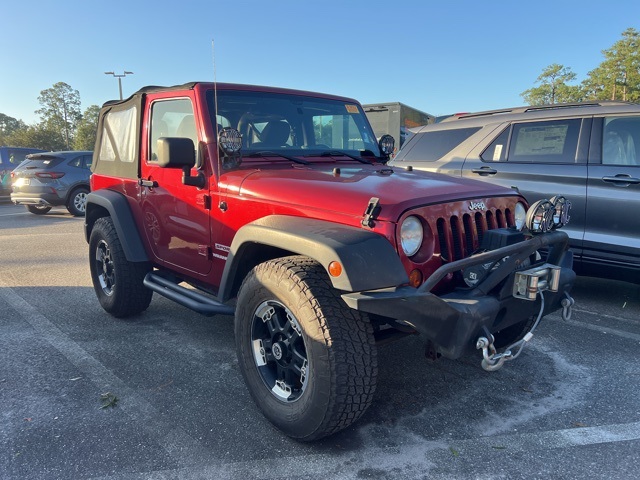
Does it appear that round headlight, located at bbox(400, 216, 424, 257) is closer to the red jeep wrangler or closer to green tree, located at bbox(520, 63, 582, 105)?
A: the red jeep wrangler

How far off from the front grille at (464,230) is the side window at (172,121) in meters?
1.79

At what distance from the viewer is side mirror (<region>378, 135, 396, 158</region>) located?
4156mm

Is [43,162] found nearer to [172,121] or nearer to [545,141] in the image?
[172,121]

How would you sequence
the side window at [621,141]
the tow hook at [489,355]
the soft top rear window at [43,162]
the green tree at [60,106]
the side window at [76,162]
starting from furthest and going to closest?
1. the green tree at [60,106]
2. the side window at [76,162]
3. the soft top rear window at [43,162]
4. the side window at [621,141]
5. the tow hook at [489,355]

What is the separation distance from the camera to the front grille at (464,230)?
2535mm

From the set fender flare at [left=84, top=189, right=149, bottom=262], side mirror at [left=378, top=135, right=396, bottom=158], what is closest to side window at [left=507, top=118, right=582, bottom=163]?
side mirror at [left=378, top=135, right=396, bottom=158]

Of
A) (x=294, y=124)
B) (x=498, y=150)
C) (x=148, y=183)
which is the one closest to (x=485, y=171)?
(x=498, y=150)

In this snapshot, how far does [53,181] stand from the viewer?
1148 cm

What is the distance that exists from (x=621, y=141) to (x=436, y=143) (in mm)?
2063

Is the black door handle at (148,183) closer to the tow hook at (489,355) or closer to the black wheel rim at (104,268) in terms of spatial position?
the black wheel rim at (104,268)

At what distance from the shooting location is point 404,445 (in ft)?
8.06

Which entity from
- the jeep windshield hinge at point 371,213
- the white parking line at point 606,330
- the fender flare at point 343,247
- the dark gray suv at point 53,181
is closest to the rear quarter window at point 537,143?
the white parking line at point 606,330

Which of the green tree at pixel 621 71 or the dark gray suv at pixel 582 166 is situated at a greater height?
the green tree at pixel 621 71

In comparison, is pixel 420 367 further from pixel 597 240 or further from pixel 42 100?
pixel 42 100
